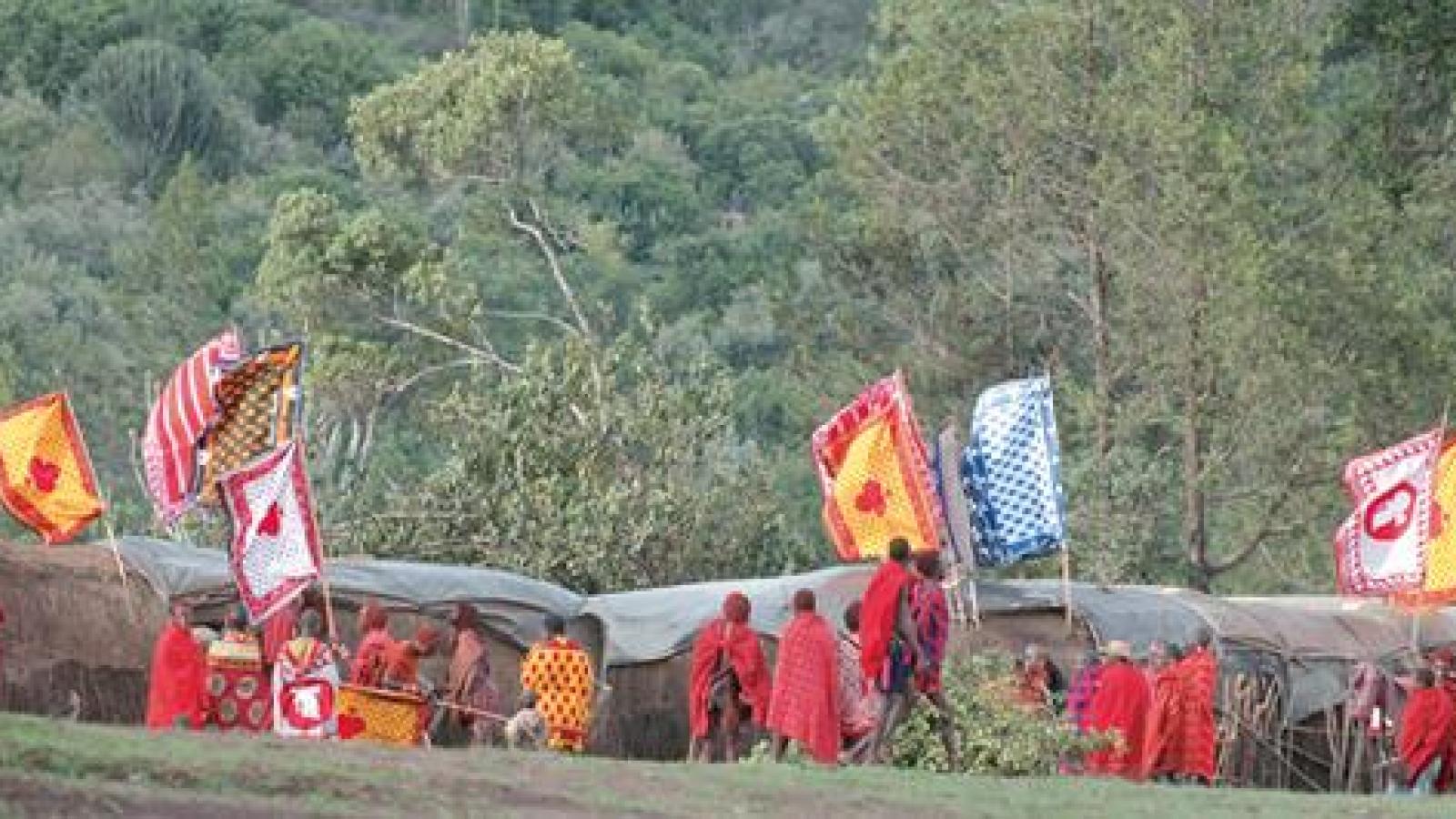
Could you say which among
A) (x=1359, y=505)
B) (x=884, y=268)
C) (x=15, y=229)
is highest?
(x=15, y=229)

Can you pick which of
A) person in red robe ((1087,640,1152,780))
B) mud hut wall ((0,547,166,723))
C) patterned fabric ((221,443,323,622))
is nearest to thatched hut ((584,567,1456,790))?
person in red robe ((1087,640,1152,780))

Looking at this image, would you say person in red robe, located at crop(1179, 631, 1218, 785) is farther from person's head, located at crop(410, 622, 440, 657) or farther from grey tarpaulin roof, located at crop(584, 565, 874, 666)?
person's head, located at crop(410, 622, 440, 657)

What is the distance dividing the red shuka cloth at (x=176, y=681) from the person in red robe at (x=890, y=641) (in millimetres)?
4323

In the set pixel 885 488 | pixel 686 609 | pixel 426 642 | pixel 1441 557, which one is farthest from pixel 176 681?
pixel 1441 557

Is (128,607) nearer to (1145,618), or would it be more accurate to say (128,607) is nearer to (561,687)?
(561,687)

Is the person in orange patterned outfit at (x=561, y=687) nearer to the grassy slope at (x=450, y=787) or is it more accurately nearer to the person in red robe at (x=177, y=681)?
the person in red robe at (x=177, y=681)

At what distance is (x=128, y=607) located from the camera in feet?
94.8

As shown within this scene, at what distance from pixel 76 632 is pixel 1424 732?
382 inches

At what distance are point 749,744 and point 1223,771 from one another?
17.4 ft

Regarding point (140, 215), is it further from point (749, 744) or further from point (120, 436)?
point (749, 744)

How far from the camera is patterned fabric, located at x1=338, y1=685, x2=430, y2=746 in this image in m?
25.9

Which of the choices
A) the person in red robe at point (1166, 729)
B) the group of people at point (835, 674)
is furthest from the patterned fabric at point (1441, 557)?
the group of people at point (835, 674)

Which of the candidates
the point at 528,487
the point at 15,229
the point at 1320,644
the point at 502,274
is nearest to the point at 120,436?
the point at 502,274

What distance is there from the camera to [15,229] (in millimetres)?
92250
